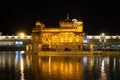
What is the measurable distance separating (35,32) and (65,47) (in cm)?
565

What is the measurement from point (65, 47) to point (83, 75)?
44.7 metres

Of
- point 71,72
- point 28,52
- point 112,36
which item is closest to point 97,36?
point 112,36

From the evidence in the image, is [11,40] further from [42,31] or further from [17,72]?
[17,72]

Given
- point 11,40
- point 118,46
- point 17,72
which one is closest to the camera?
point 17,72

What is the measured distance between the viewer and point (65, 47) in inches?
Answer: 3108

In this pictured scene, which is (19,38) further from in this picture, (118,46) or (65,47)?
(65,47)

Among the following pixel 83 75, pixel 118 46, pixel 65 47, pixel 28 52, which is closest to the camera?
pixel 83 75

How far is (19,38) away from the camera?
355 feet

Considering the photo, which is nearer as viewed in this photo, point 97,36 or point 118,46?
point 118,46

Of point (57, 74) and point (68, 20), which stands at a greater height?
point (68, 20)

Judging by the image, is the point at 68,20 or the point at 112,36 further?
the point at 112,36

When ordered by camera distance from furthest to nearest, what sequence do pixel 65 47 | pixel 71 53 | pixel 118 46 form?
pixel 118 46 → pixel 65 47 → pixel 71 53

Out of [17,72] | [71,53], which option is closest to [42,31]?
[71,53]

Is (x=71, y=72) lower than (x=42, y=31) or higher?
lower
